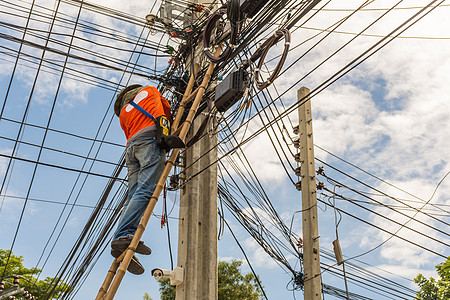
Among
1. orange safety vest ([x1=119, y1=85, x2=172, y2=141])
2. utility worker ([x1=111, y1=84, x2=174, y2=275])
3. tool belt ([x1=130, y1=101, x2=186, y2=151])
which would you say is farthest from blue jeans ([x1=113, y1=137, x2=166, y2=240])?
orange safety vest ([x1=119, y1=85, x2=172, y2=141])

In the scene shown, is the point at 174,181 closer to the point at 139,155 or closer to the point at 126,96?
the point at 126,96

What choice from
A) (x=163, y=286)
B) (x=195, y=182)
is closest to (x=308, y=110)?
(x=195, y=182)

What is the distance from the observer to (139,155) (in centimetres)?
521

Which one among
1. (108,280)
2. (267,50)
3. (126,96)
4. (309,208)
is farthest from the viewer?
(309,208)

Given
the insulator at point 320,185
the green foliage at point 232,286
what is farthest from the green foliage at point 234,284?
the insulator at point 320,185

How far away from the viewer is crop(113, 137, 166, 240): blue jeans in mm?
4781

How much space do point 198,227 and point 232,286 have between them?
11.0 m

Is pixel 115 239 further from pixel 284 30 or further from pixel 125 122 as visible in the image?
pixel 284 30

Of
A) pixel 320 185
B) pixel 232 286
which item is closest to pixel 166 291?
pixel 232 286

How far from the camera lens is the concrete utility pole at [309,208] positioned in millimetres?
6340

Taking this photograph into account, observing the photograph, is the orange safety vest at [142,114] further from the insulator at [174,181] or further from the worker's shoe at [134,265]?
the worker's shoe at [134,265]

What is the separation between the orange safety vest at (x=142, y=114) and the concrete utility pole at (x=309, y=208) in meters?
1.85

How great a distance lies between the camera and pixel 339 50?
457cm

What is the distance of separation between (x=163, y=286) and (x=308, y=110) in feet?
38.3
